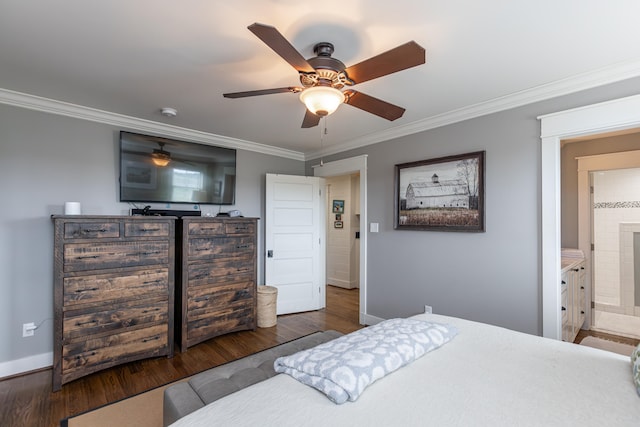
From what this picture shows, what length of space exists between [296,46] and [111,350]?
112 inches

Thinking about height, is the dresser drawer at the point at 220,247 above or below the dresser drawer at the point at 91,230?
below

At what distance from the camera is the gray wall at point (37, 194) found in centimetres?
261

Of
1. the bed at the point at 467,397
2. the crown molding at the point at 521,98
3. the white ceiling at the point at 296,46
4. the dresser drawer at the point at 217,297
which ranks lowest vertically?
the dresser drawer at the point at 217,297

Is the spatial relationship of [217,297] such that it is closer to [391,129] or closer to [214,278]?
[214,278]

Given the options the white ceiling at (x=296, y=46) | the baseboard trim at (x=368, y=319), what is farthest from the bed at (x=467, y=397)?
the baseboard trim at (x=368, y=319)

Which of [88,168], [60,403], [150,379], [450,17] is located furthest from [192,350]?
[450,17]

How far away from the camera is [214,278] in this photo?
3291 mm

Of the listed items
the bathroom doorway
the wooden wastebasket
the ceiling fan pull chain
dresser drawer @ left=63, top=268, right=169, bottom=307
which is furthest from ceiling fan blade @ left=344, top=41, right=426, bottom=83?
the bathroom doorway

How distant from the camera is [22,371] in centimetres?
263

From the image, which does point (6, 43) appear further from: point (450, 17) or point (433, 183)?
point (433, 183)

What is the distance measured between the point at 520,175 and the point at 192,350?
11.5 feet

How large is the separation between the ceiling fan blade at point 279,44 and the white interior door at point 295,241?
2709 mm

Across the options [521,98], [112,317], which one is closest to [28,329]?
[112,317]

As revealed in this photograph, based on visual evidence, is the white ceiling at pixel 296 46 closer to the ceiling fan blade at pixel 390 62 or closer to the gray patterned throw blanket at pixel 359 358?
the ceiling fan blade at pixel 390 62
